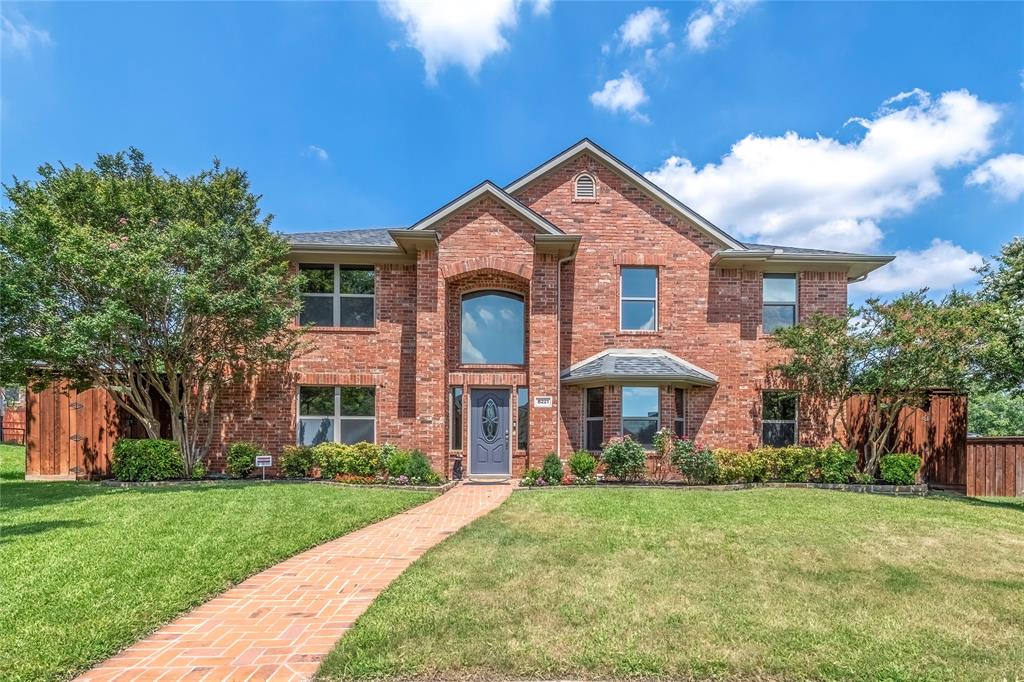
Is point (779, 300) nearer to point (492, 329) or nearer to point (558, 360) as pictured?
point (558, 360)

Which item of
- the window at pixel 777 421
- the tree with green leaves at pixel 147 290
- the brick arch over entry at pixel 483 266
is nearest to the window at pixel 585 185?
the brick arch over entry at pixel 483 266

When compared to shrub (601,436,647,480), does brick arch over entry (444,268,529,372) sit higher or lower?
higher

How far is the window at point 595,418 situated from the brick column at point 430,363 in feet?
12.2

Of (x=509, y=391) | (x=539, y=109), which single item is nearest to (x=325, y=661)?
(x=509, y=391)

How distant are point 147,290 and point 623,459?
1081 cm

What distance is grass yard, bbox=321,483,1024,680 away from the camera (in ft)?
11.8

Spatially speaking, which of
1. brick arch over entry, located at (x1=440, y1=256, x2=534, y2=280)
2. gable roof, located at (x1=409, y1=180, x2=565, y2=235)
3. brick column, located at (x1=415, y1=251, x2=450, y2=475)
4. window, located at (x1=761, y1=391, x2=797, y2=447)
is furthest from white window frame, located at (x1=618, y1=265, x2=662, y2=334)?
brick column, located at (x1=415, y1=251, x2=450, y2=475)

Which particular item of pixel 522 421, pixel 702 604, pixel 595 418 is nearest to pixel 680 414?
pixel 595 418

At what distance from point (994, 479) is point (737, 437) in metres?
5.49

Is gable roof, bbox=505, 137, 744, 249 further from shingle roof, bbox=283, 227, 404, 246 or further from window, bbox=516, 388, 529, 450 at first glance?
window, bbox=516, 388, 529, 450

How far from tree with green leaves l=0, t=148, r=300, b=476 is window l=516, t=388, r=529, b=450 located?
19.1 feet

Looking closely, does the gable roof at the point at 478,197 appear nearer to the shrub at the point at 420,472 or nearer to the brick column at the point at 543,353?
the brick column at the point at 543,353

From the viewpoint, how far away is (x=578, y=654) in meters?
3.69

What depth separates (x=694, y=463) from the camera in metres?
12.4
